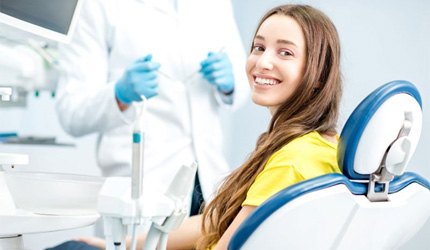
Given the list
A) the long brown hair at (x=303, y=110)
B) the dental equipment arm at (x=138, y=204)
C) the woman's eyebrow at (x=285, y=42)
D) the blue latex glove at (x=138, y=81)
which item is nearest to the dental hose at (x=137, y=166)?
the dental equipment arm at (x=138, y=204)

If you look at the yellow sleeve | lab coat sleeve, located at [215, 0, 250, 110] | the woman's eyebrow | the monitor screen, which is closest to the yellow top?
the yellow sleeve

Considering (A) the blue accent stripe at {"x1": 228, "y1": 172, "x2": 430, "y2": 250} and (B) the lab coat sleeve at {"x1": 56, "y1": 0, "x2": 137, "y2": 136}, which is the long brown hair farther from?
(B) the lab coat sleeve at {"x1": 56, "y1": 0, "x2": 137, "y2": 136}

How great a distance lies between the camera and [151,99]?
2049 millimetres

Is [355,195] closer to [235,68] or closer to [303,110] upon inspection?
[303,110]

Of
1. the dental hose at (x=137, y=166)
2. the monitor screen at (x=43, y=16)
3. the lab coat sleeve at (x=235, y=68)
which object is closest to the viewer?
the dental hose at (x=137, y=166)

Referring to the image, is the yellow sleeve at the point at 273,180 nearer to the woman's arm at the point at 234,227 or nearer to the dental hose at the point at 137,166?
the woman's arm at the point at 234,227

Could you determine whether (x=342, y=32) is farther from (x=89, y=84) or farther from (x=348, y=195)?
(x=348, y=195)

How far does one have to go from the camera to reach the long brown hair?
118 centimetres

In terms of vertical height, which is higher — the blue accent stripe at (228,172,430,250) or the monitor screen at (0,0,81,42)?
the monitor screen at (0,0,81,42)

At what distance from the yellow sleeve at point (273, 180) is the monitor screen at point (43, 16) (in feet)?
1.80

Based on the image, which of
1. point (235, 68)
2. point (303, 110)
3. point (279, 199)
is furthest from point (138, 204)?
point (235, 68)

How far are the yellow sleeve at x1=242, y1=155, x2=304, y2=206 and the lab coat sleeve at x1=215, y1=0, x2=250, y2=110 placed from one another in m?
1.07

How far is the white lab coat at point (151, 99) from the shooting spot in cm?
199

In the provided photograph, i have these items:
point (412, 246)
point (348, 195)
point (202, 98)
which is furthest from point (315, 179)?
point (412, 246)
